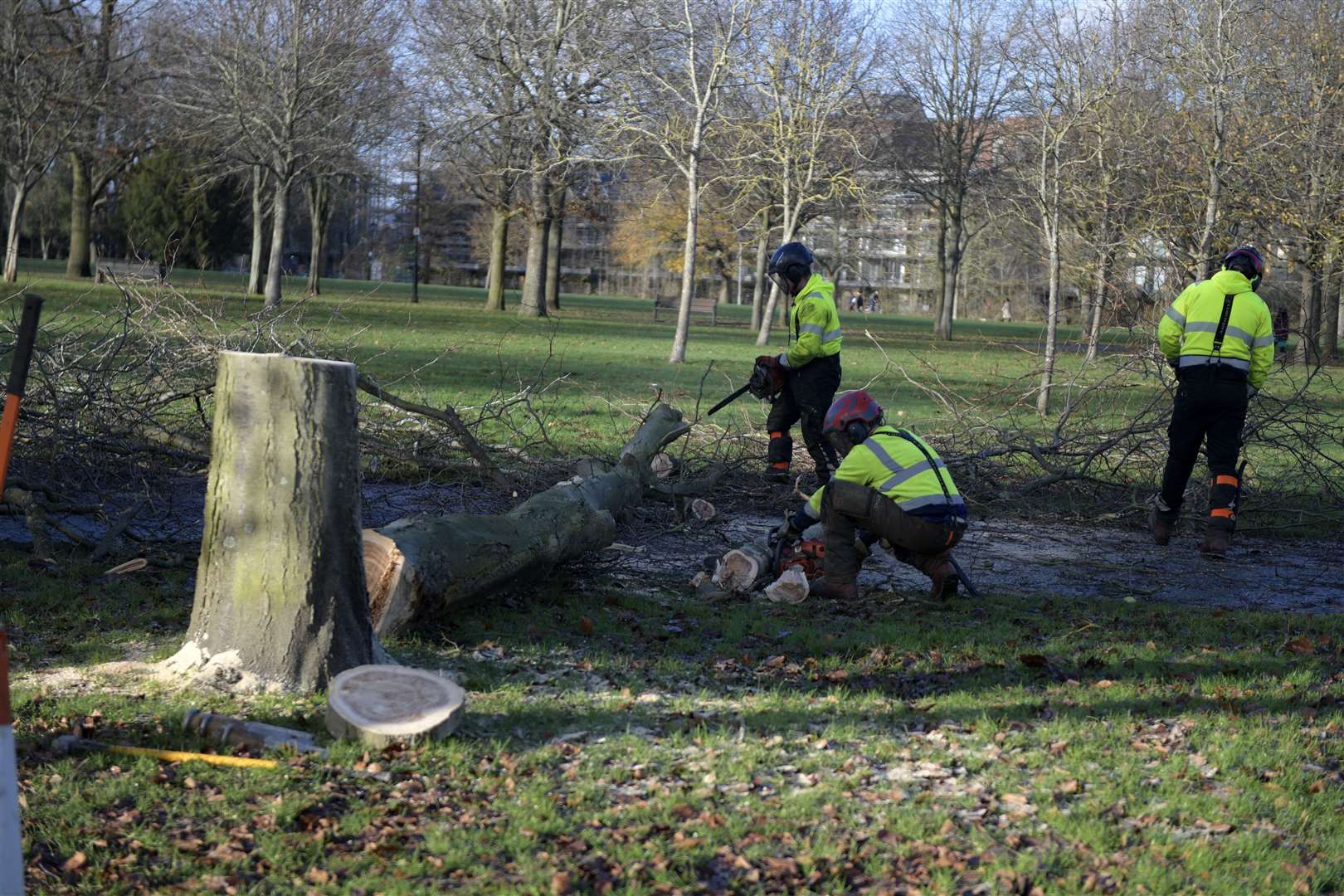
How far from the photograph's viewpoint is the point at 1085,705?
5.26 metres

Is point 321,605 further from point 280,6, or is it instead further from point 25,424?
point 280,6

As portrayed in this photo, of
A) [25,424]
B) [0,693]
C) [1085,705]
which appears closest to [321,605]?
[0,693]

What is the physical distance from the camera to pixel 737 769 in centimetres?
442

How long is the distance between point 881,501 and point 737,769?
2780 mm

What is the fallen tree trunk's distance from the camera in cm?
569

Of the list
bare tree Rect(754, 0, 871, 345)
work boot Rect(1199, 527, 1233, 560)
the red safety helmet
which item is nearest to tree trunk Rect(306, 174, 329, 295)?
bare tree Rect(754, 0, 871, 345)

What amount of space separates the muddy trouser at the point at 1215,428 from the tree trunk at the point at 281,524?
6153 mm

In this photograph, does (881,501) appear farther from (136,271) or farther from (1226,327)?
(136,271)

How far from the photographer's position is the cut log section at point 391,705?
4.42 metres

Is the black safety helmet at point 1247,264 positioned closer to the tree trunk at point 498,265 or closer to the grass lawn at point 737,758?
the grass lawn at point 737,758

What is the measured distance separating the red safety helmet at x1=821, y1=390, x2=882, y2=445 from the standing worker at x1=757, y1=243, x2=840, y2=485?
2411 millimetres

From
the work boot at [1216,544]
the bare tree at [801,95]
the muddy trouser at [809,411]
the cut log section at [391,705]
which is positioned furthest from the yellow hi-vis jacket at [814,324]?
the bare tree at [801,95]

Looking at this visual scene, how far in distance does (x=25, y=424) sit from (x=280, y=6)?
22.5m

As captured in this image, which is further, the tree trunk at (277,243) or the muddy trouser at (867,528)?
the tree trunk at (277,243)
